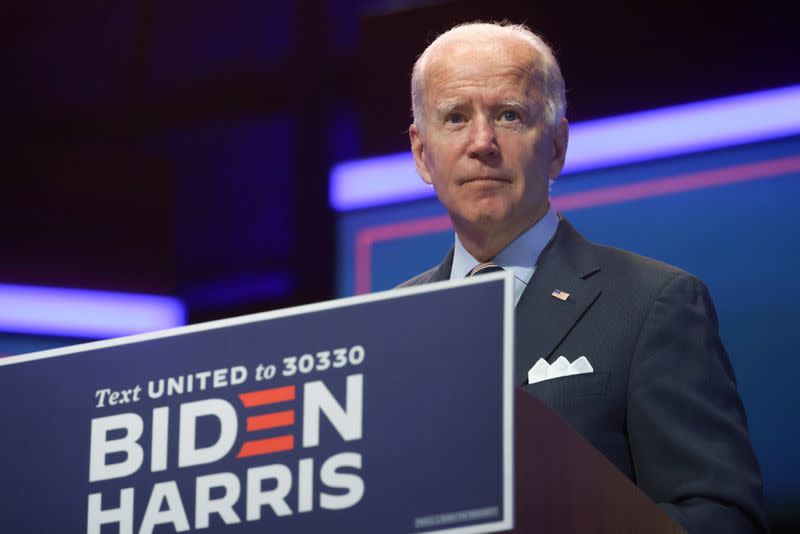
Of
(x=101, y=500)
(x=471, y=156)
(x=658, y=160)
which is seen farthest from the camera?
(x=658, y=160)

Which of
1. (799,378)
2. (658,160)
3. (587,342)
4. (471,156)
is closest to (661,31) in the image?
(658,160)

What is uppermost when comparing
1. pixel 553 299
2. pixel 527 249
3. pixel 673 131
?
pixel 673 131

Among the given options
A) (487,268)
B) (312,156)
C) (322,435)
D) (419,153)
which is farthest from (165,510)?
(312,156)

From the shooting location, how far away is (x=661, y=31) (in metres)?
3.05

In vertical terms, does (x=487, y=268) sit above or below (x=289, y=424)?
above

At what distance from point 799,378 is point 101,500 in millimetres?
1776

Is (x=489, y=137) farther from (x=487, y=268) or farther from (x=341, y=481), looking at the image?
(x=341, y=481)

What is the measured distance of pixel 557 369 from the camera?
6.09ft

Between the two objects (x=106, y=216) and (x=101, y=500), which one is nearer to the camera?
(x=101, y=500)

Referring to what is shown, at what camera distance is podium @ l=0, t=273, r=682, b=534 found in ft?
3.92

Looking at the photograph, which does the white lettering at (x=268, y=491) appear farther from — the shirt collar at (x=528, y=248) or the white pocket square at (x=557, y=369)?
the shirt collar at (x=528, y=248)

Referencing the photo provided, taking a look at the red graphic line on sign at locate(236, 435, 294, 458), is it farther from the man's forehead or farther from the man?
the man's forehead

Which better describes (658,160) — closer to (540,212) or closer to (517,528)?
(540,212)

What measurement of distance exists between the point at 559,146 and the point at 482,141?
22 cm
